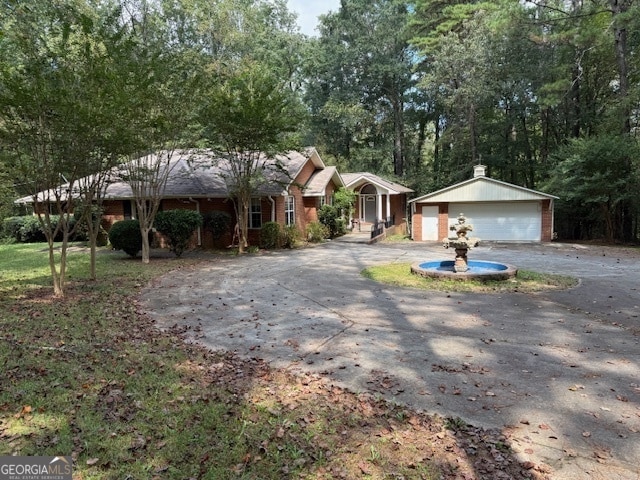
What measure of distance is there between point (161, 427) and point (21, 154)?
710cm

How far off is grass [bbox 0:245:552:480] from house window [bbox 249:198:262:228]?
13.3 metres

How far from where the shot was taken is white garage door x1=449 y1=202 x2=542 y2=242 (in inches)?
781

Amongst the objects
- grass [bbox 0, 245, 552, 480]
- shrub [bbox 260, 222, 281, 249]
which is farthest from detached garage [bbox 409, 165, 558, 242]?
grass [bbox 0, 245, 552, 480]

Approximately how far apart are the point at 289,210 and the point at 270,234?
111 inches

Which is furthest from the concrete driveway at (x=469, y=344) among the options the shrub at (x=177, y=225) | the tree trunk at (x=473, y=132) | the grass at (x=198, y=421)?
the tree trunk at (x=473, y=132)

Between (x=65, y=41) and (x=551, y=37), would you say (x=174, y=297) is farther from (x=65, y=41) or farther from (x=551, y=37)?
(x=551, y=37)

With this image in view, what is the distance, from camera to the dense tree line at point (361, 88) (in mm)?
7887

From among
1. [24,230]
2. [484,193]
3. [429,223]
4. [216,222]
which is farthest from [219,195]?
[484,193]

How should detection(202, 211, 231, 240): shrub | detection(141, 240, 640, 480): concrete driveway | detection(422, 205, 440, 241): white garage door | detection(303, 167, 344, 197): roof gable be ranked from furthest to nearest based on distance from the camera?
detection(422, 205, 440, 241): white garage door < detection(303, 167, 344, 197): roof gable < detection(202, 211, 231, 240): shrub < detection(141, 240, 640, 480): concrete driveway

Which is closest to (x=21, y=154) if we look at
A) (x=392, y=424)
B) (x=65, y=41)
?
(x=65, y=41)

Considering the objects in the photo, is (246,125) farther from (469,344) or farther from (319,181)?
(469,344)

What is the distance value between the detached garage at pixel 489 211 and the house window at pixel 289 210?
6.84 meters

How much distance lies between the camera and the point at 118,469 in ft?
9.16

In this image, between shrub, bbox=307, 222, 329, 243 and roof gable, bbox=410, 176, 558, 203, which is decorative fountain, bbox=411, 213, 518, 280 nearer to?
shrub, bbox=307, 222, 329, 243
